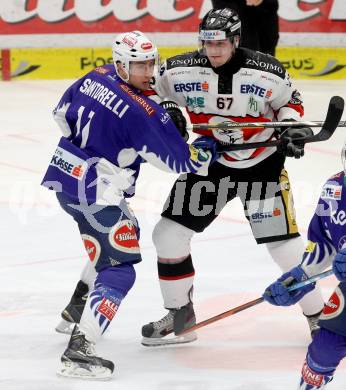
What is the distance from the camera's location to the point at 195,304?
4.96 meters

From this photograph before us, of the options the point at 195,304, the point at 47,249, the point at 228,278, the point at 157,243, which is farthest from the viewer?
the point at 47,249

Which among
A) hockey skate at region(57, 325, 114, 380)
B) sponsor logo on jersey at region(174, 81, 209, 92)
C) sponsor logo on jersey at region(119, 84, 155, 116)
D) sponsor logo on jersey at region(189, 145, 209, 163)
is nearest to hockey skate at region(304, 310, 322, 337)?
sponsor logo on jersey at region(189, 145, 209, 163)

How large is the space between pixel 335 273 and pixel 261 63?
1.38 metres

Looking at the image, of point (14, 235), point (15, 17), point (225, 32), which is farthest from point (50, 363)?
point (15, 17)

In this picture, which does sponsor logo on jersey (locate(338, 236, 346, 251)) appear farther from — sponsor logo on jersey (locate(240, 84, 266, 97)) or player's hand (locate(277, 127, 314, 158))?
sponsor logo on jersey (locate(240, 84, 266, 97))

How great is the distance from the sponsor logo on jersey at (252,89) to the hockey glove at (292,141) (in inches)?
7.7

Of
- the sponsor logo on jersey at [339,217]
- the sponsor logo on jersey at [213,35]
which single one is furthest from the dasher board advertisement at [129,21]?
the sponsor logo on jersey at [339,217]

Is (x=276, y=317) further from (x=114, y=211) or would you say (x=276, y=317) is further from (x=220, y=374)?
(x=114, y=211)

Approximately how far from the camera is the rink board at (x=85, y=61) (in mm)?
10141

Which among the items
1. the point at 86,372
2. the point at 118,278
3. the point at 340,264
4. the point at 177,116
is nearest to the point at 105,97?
the point at 177,116

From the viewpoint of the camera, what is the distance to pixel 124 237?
4137 mm

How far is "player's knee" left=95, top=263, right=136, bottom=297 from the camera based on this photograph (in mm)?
4102

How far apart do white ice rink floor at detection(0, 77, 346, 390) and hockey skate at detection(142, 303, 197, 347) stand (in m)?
0.04

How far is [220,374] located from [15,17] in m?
6.37
